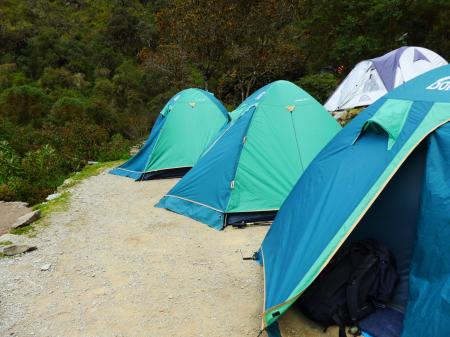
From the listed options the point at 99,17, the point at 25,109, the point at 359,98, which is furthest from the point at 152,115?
the point at 99,17

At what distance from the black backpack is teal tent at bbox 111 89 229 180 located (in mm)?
4655

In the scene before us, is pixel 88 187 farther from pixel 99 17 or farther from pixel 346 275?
pixel 99 17

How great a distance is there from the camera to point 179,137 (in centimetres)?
758

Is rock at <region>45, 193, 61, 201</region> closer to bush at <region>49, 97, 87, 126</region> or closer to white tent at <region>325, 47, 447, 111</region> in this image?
white tent at <region>325, 47, 447, 111</region>

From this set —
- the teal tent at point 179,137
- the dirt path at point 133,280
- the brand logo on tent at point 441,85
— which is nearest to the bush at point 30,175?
the teal tent at point 179,137

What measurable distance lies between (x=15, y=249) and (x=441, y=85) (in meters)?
4.79

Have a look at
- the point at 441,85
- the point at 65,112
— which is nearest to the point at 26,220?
the point at 441,85

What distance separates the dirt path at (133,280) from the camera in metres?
3.25

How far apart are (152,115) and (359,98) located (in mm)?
13269

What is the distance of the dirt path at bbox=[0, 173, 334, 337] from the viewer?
3.25 m

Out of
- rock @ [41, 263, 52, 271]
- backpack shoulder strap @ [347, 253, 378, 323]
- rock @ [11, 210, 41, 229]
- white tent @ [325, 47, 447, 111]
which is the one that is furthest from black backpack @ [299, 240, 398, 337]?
white tent @ [325, 47, 447, 111]

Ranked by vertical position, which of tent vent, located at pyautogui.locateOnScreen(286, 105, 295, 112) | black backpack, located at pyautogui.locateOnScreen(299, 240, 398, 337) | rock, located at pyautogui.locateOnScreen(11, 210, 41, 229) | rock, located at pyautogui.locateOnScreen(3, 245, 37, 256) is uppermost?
tent vent, located at pyautogui.locateOnScreen(286, 105, 295, 112)

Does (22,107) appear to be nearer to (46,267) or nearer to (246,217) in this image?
(46,267)

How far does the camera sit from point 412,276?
2.79m
